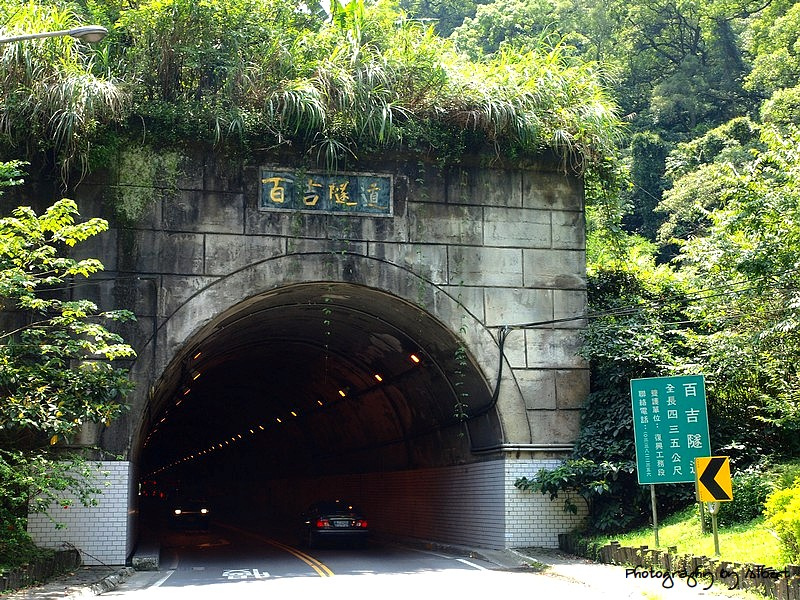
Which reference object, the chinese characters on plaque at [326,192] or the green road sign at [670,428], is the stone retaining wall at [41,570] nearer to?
the chinese characters on plaque at [326,192]

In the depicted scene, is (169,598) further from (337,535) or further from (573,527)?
(337,535)

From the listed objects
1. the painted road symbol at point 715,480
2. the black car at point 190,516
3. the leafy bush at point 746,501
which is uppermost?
the painted road symbol at point 715,480

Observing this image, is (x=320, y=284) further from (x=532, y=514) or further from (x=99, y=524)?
(x=532, y=514)

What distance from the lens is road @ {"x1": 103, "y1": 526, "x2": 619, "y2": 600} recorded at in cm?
1188

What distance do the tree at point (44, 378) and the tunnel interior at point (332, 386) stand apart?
2133mm

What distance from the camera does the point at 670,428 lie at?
13984mm

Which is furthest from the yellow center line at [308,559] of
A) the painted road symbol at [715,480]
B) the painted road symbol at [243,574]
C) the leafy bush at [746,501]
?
the leafy bush at [746,501]

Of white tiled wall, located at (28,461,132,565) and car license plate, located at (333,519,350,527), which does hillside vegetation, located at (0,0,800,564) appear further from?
car license plate, located at (333,519,350,527)

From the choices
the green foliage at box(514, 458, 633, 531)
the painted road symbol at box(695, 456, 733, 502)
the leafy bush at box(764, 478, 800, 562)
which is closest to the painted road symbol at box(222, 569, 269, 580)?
the green foliage at box(514, 458, 633, 531)

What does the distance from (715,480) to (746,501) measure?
2340 mm

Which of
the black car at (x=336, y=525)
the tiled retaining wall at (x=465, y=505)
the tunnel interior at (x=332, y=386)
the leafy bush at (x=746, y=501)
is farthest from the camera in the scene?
the black car at (x=336, y=525)

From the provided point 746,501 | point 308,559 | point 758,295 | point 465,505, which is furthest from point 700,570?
point 308,559

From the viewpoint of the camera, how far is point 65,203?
12.7 m

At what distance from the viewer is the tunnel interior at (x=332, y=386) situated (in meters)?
17.6
